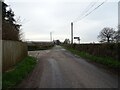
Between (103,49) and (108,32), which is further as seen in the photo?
(108,32)

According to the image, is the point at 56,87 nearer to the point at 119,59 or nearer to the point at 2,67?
the point at 2,67

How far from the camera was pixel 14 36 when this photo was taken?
25.0 meters

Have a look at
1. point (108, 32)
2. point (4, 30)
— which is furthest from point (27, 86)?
point (108, 32)

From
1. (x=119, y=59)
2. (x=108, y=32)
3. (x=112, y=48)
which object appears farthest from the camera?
(x=108, y=32)

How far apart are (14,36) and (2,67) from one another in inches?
473

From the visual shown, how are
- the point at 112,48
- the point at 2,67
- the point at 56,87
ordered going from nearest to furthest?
the point at 56,87, the point at 2,67, the point at 112,48

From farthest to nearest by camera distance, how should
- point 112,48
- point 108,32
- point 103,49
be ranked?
point 108,32
point 103,49
point 112,48

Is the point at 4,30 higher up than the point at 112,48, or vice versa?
the point at 4,30

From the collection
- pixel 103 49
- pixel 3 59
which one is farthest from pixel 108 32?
pixel 3 59

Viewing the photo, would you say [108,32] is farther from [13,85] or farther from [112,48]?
[13,85]

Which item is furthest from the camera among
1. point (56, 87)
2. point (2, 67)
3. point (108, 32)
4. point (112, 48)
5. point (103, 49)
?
point (108, 32)

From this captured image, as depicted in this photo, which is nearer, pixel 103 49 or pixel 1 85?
pixel 1 85

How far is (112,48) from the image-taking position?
22031 mm

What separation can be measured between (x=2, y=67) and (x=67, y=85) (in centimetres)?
476
